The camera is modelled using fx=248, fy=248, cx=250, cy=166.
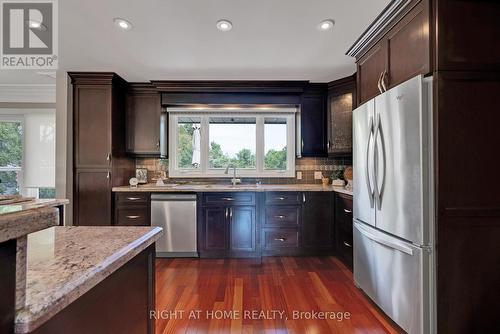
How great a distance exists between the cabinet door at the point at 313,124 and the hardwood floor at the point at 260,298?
1544mm

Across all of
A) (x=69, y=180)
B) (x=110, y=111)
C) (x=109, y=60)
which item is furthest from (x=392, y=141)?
(x=69, y=180)

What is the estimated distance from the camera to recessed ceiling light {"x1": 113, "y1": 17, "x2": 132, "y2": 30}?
6.90 ft

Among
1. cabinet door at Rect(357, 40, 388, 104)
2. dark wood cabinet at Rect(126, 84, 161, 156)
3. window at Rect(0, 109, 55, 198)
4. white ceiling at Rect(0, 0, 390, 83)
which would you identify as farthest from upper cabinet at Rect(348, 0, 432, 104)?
window at Rect(0, 109, 55, 198)

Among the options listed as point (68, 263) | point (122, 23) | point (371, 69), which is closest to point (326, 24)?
point (371, 69)

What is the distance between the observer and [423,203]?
1.56 meters

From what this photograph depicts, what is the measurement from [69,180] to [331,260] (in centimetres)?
351

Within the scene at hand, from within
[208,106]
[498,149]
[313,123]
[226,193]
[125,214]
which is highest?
[208,106]

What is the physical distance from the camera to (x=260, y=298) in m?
2.27

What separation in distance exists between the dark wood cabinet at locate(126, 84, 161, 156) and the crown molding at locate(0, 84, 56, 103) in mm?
1613

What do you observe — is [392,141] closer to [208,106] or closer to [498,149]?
[498,149]

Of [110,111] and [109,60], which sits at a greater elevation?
[109,60]

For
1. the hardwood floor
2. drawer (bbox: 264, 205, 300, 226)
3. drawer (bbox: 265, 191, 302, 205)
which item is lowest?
the hardwood floor

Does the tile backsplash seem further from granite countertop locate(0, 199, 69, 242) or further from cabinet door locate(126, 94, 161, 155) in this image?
granite countertop locate(0, 199, 69, 242)

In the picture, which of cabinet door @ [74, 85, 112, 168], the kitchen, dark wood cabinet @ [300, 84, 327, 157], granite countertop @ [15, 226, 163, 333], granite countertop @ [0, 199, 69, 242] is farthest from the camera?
dark wood cabinet @ [300, 84, 327, 157]
